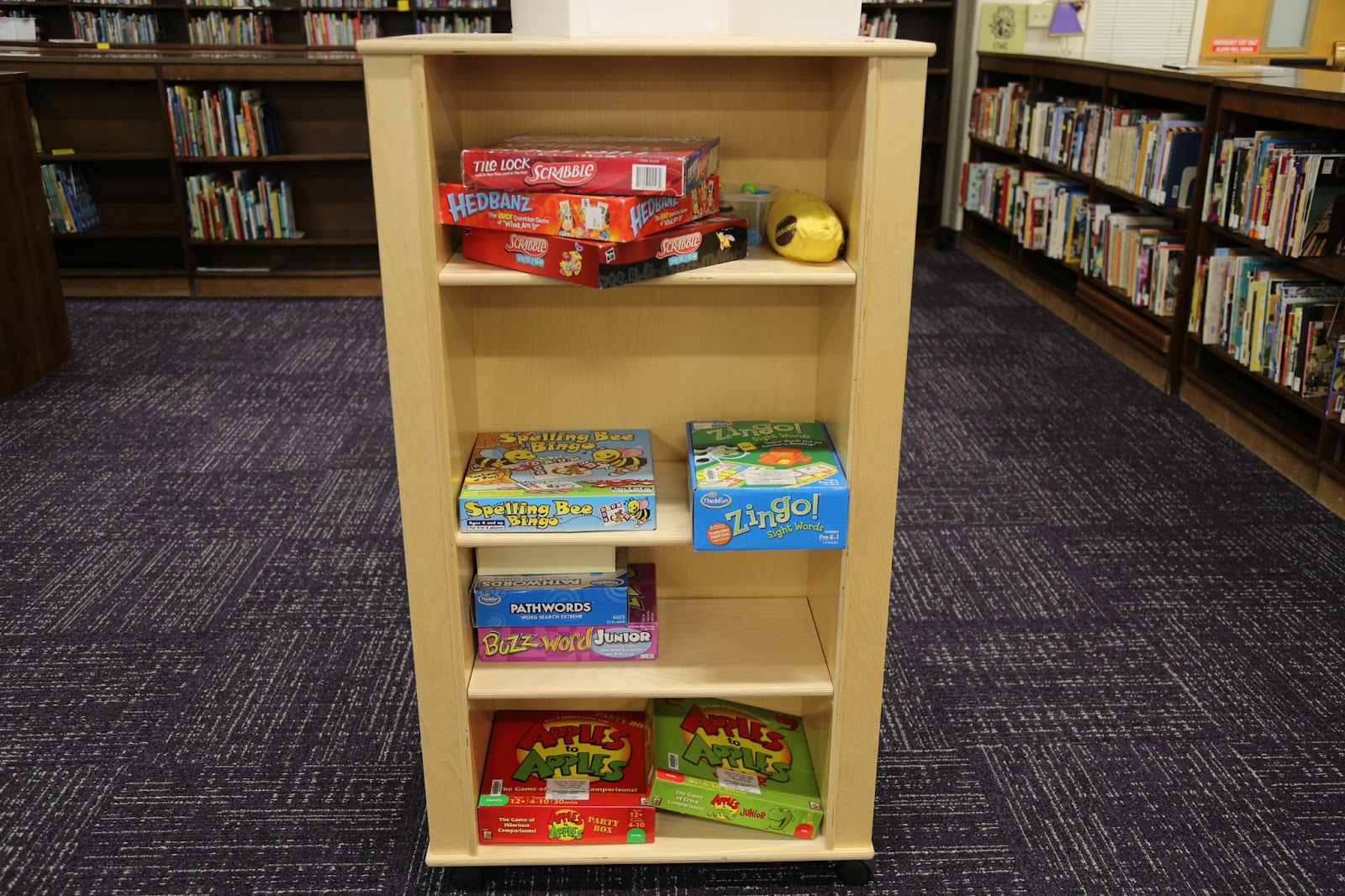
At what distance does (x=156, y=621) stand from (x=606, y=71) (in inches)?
66.5

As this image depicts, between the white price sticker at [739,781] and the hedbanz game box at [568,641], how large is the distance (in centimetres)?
24

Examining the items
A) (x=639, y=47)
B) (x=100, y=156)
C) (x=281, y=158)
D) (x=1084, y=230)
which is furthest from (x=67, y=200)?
(x=639, y=47)

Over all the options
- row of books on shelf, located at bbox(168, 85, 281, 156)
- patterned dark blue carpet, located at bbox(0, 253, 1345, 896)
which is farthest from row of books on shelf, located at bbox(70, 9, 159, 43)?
patterned dark blue carpet, located at bbox(0, 253, 1345, 896)

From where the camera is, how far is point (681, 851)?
1708mm

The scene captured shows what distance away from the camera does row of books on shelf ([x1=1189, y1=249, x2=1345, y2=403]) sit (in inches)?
122

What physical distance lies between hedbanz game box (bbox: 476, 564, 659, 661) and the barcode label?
2.07 feet

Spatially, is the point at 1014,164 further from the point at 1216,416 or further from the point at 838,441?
the point at 838,441

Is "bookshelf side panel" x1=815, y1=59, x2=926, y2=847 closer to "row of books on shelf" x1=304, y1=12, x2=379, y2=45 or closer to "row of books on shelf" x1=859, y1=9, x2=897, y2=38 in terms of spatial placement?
"row of books on shelf" x1=859, y1=9, x2=897, y2=38

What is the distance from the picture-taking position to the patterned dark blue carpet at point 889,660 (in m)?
1.81

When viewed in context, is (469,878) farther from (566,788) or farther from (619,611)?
(619,611)

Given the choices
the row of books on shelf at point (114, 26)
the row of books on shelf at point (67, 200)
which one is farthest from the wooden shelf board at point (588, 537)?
the row of books on shelf at point (114, 26)

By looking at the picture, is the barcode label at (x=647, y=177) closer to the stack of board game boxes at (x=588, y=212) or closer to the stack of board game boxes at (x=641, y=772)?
the stack of board game boxes at (x=588, y=212)

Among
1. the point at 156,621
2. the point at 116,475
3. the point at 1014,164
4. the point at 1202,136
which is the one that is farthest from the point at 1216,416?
the point at 116,475

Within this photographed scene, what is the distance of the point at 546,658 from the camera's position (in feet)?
5.59
